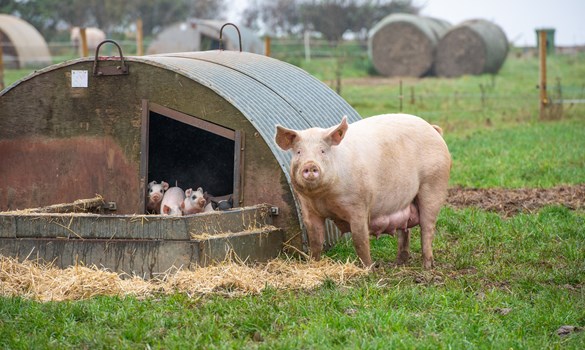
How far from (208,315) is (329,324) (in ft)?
2.52

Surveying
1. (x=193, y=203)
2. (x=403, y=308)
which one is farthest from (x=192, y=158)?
(x=403, y=308)

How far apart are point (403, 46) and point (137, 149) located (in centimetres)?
2272

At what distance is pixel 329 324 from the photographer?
5641 millimetres

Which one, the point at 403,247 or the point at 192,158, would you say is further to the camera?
the point at 192,158

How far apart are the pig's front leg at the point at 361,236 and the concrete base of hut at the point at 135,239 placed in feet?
2.36

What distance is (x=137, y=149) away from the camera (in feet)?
27.2

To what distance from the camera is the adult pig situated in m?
6.93

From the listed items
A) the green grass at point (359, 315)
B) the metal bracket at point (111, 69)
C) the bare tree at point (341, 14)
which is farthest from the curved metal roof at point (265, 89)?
the bare tree at point (341, 14)

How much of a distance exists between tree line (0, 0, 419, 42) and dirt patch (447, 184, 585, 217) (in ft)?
106

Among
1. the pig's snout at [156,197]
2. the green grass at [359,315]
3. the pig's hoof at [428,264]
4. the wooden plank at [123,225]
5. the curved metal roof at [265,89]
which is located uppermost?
the curved metal roof at [265,89]

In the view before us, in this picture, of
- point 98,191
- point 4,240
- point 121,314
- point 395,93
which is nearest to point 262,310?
point 121,314

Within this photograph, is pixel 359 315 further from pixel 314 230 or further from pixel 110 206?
pixel 110 206

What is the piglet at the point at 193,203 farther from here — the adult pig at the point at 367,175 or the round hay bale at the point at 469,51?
the round hay bale at the point at 469,51

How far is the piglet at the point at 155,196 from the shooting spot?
8.76m
